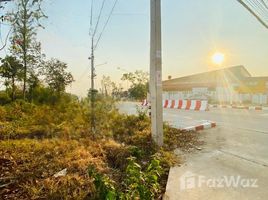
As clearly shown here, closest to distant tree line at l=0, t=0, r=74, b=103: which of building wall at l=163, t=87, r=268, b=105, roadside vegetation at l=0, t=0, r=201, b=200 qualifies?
roadside vegetation at l=0, t=0, r=201, b=200

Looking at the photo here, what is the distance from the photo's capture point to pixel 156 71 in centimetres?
486

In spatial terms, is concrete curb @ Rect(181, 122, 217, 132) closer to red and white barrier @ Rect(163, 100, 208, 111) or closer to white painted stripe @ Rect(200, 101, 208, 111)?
white painted stripe @ Rect(200, 101, 208, 111)

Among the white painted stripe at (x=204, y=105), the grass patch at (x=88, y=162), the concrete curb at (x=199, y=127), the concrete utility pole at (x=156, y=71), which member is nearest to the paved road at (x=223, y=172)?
the grass patch at (x=88, y=162)

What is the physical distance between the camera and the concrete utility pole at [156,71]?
4.81 m

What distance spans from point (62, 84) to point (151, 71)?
13312mm

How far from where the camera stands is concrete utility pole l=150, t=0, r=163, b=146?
4812 mm

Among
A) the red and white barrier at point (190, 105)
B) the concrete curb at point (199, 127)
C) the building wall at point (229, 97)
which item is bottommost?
the concrete curb at point (199, 127)

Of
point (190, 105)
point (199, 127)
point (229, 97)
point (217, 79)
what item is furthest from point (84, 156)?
point (217, 79)

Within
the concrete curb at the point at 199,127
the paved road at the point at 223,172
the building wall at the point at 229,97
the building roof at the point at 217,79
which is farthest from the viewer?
the building roof at the point at 217,79

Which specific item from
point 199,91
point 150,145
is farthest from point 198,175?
point 199,91

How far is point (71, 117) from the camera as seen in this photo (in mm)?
8367

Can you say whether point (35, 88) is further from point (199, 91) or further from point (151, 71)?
point (199, 91)

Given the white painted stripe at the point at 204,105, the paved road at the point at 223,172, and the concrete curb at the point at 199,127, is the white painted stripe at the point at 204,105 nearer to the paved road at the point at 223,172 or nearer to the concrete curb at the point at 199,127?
the concrete curb at the point at 199,127

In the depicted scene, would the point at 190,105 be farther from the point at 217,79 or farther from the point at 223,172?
the point at 217,79
